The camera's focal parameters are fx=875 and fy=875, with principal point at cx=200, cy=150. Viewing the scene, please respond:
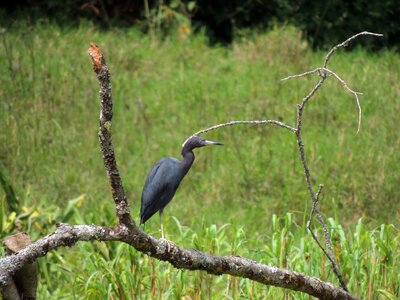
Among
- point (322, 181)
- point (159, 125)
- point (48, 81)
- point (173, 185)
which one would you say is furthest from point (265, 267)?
point (48, 81)

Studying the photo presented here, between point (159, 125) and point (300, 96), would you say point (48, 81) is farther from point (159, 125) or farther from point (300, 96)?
point (300, 96)

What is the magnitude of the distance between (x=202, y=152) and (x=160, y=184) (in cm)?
420

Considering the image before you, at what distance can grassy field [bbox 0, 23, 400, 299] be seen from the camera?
190 inches

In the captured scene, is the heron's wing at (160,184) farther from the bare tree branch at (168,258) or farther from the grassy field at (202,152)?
the grassy field at (202,152)

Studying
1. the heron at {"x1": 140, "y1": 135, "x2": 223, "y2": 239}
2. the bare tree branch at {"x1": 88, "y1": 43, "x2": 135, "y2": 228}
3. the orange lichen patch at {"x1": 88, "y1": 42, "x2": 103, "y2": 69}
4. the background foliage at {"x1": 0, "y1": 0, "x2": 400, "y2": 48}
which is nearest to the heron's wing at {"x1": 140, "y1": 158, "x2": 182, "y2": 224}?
the heron at {"x1": 140, "y1": 135, "x2": 223, "y2": 239}

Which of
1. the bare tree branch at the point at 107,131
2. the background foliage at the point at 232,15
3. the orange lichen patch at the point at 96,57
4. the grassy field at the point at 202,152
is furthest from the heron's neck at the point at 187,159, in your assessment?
the background foliage at the point at 232,15

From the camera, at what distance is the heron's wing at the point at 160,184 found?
3.54 m

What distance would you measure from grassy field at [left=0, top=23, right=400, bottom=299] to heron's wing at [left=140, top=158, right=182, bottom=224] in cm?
98

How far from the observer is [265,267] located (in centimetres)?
344

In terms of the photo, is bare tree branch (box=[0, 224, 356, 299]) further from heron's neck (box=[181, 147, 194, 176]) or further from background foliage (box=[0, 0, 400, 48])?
background foliage (box=[0, 0, 400, 48])

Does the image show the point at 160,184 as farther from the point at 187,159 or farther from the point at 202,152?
the point at 202,152

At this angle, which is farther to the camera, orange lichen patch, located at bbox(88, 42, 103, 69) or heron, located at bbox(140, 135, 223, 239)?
heron, located at bbox(140, 135, 223, 239)

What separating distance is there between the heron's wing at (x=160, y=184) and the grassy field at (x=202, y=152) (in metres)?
0.98

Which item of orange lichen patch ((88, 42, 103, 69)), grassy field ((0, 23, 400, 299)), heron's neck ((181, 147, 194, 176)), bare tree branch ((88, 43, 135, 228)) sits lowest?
grassy field ((0, 23, 400, 299))
